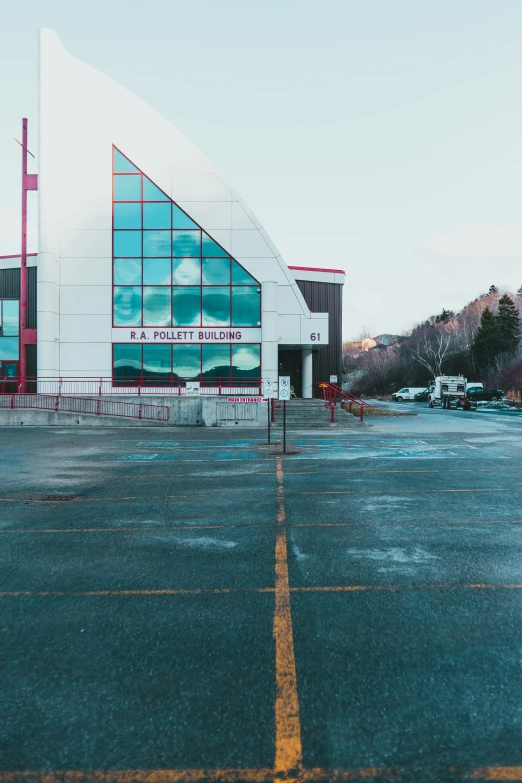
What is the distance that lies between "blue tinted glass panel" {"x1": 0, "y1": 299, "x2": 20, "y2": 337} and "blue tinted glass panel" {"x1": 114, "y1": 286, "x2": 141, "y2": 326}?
26.1ft

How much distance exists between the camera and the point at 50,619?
482 cm

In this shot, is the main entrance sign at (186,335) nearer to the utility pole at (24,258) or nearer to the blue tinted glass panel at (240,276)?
the blue tinted glass panel at (240,276)

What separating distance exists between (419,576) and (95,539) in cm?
409

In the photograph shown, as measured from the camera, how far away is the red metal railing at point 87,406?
98.3 feet

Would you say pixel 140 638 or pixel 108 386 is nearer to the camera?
pixel 140 638

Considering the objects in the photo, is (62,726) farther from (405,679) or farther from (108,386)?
(108,386)

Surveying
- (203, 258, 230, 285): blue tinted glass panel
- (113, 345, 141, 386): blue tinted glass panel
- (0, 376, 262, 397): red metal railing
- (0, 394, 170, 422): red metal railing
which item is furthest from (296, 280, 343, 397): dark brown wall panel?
(0, 394, 170, 422): red metal railing

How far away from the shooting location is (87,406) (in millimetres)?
30875

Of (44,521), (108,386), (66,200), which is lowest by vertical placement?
(44,521)

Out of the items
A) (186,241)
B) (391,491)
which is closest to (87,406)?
(186,241)

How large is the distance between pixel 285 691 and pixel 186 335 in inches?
1227

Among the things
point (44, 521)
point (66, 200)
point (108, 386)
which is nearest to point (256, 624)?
point (44, 521)

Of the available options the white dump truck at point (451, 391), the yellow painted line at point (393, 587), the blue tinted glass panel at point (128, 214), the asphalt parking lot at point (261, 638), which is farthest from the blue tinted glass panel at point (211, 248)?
the yellow painted line at point (393, 587)

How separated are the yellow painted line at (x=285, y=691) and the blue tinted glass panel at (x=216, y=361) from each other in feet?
93.3
